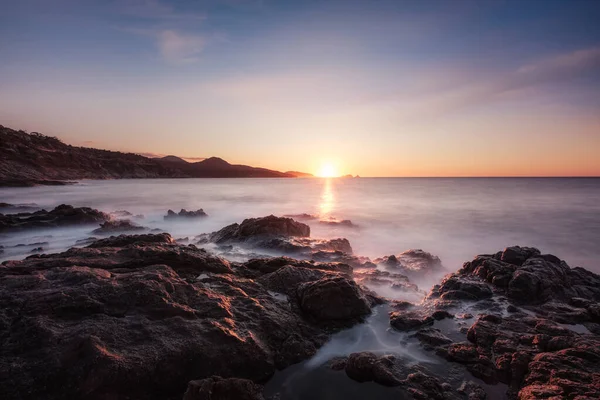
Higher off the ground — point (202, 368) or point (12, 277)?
point (12, 277)

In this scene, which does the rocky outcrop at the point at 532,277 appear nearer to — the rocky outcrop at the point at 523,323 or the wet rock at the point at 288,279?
the rocky outcrop at the point at 523,323

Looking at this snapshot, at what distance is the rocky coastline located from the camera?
3.39 metres

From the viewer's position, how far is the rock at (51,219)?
14383mm

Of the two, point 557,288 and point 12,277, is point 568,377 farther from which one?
point 12,277

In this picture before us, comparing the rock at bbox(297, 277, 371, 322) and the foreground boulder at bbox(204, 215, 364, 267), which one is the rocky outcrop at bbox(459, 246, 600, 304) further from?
the foreground boulder at bbox(204, 215, 364, 267)

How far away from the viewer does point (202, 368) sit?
3801mm

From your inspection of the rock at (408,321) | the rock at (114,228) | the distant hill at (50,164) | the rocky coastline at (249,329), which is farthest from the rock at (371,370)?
the distant hill at (50,164)

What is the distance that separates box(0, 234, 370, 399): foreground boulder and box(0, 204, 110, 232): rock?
11.9 meters

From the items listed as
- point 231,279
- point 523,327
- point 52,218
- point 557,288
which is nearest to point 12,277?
point 231,279

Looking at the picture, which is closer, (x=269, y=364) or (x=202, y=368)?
(x=202, y=368)

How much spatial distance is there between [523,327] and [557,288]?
2383 millimetres

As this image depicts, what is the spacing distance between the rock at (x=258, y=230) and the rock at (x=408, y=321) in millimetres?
7443

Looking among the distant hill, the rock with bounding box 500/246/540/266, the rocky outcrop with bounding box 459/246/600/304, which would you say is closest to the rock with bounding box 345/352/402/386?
the rocky outcrop with bounding box 459/246/600/304

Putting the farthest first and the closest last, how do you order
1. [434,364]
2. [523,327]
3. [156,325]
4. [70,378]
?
1. [523,327]
2. [434,364]
3. [156,325]
4. [70,378]
